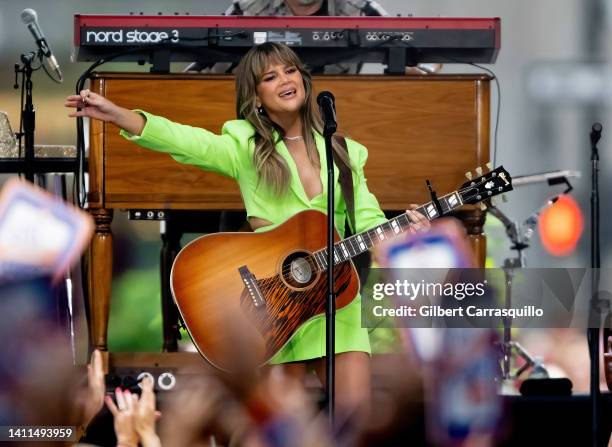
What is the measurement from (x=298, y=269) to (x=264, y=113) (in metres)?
0.61

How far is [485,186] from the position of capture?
5.28 metres

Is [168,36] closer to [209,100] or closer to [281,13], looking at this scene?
[209,100]

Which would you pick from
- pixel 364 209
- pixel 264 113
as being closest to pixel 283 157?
pixel 264 113

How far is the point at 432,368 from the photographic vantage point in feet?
17.8

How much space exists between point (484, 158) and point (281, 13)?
1469 mm

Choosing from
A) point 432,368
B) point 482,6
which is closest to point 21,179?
point 432,368

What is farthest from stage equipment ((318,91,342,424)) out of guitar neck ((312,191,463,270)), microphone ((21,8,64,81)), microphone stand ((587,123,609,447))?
microphone ((21,8,64,81))

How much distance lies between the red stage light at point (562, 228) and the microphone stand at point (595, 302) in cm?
358

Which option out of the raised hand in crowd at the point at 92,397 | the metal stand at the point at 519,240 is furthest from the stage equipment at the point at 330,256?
the metal stand at the point at 519,240

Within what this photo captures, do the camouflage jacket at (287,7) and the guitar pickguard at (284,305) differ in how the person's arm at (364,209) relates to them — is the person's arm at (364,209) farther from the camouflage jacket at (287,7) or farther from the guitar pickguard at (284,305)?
the camouflage jacket at (287,7)

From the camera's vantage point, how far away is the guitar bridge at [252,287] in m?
5.05

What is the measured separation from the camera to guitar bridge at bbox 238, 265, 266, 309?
5047 millimetres

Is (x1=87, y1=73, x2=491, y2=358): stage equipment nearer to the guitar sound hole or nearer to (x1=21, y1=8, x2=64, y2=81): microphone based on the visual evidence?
(x1=21, y1=8, x2=64, y2=81): microphone

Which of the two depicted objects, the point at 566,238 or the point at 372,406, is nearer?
the point at 372,406
